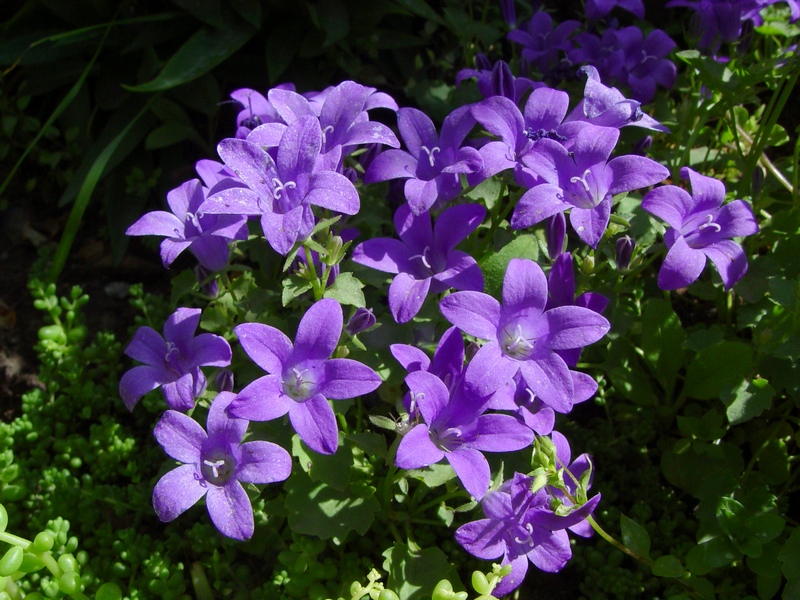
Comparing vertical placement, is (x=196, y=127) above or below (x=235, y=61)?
below

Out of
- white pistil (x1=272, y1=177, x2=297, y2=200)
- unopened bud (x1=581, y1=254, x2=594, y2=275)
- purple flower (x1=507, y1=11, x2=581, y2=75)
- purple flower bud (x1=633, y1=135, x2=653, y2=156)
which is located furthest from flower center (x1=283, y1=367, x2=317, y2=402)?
purple flower (x1=507, y1=11, x2=581, y2=75)

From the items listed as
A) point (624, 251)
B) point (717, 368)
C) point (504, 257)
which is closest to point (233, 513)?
point (504, 257)

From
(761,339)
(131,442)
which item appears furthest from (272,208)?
(761,339)

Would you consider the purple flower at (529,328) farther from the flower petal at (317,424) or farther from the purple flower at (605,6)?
the purple flower at (605,6)

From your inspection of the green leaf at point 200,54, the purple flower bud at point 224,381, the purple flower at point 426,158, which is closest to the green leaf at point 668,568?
the purple flower at point 426,158

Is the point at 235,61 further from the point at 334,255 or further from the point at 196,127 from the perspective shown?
the point at 334,255

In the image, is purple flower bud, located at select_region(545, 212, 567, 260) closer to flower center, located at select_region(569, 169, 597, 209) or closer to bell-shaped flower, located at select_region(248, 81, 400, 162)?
flower center, located at select_region(569, 169, 597, 209)

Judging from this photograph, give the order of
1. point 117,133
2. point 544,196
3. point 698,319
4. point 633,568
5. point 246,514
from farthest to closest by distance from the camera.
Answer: point 117,133, point 698,319, point 633,568, point 544,196, point 246,514

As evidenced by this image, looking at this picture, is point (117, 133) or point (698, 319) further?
point (117, 133)
